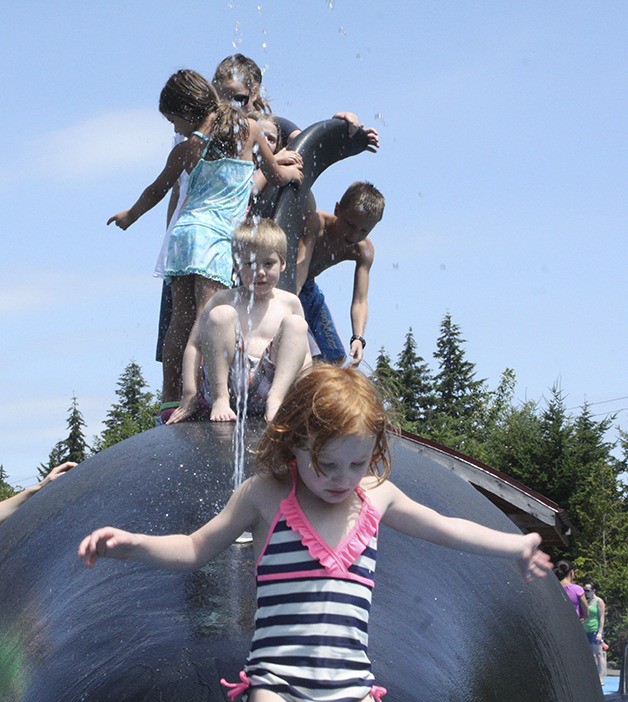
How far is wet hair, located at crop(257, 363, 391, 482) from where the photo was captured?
9.05ft

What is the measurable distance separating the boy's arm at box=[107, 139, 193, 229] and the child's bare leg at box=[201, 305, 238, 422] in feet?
5.56

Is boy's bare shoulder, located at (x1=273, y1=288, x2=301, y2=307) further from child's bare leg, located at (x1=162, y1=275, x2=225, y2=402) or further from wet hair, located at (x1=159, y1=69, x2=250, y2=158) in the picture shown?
wet hair, located at (x1=159, y1=69, x2=250, y2=158)

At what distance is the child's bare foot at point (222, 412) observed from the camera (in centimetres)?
485

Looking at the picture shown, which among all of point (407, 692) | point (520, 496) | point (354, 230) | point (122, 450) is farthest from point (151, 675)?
point (520, 496)

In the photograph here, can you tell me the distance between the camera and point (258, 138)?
6.77 metres

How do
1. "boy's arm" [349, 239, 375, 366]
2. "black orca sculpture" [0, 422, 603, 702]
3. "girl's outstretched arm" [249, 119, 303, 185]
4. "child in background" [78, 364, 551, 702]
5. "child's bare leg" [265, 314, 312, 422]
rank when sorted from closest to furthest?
1. "child in background" [78, 364, 551, 702]
2. "black orca sculpture" [0, 422, 603, 702]
3. "child's bare leg" [265, 314, 312, 422]
4. "girl's outstretched arm" [249, 119, 303, 185]
5. "boy's arm" [349, 239, 375, 366]

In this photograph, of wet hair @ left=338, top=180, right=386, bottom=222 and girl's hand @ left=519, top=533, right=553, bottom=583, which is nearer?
girl's hand @ left=519, top=533, right=553, bottom=583

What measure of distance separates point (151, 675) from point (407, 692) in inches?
23.6

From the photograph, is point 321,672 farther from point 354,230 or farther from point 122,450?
point 354,230

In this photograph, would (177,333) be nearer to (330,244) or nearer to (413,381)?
(330,244)

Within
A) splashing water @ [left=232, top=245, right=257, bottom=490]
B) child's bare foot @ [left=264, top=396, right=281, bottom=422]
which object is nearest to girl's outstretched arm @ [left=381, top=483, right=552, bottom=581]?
splashing water @ [left=232, top=245, right=257, bottom=490]

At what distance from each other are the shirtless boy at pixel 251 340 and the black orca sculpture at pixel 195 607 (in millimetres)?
390

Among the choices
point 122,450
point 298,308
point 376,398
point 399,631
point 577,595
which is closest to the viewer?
point 376,398

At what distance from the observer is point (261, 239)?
5301 millimetres
